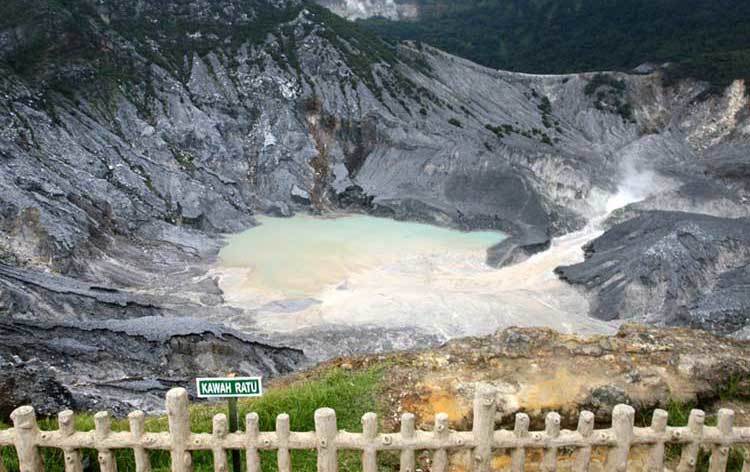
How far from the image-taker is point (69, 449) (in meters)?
6.84

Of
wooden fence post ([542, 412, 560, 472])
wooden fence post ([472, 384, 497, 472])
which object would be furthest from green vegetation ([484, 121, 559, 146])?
wooden fence post ([472, 384, 497, 472])

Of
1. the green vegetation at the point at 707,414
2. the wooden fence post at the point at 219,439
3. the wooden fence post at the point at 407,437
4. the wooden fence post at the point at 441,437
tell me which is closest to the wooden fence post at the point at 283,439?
the wooden fence post at the point at 219,439

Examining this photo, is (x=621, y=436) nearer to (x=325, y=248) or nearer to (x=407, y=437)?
(x=407, y=437)

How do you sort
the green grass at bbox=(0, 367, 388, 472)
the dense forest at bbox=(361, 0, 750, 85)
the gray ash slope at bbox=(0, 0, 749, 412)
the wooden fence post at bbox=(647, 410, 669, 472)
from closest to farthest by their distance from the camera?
the wooden fence post at bbox=(647, 410, 669, 472) → the green grass at bbox=(0, 367, 388, 472) → the gray ash slope at bbox=(0, 0, 749, 412) → the dense forest at bbox=(361, 0, 750, 85)

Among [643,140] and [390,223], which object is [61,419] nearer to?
[390,223]

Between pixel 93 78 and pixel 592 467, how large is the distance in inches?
1585

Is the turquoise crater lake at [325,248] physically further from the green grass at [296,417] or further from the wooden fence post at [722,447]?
the wooden fence post at [722,447]

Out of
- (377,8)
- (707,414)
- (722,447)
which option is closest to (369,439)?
(722,447)

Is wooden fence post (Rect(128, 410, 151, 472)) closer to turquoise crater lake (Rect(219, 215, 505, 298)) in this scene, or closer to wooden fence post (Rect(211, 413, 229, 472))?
wooden fence post (Rect(211, 413, 229, 472))

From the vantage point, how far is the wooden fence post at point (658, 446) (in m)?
7.05

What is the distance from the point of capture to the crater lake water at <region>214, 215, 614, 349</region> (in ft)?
84.8

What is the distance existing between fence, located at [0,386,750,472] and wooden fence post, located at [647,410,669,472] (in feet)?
0.04

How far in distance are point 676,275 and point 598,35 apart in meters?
68.2

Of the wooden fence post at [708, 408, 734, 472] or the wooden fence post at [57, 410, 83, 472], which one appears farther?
the wooden fence post at [708, 408, 734, 472]
